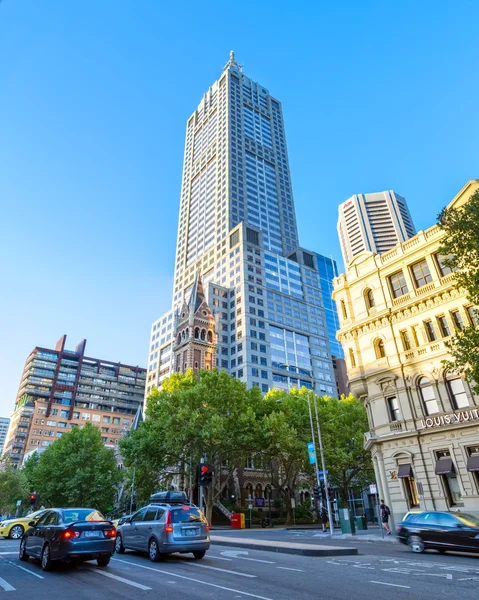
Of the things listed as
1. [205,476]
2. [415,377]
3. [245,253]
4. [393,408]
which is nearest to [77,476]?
[205,476]

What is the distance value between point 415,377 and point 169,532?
21012 millimetres

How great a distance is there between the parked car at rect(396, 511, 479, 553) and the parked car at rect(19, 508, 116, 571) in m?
12.4

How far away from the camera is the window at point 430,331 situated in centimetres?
2834

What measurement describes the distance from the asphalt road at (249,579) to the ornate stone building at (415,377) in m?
11.7

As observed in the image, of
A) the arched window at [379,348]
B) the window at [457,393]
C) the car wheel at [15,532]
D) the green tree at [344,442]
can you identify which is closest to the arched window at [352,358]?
the arched window at [379,348]

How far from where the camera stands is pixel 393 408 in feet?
95.5

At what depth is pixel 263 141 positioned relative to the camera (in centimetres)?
13775

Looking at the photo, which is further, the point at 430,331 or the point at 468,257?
the point at 430,331

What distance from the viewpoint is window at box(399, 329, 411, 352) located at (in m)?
29.6

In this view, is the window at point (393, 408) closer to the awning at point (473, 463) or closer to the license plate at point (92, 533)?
the awning at point (473, 463)

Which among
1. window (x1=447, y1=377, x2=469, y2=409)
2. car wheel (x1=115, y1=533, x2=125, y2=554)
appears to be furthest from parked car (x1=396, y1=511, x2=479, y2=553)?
car wheel (x1=115, y1=533, x2=125, y2=554)

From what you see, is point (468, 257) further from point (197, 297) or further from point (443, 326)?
point (197, 297)

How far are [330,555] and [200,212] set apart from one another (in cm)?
11857

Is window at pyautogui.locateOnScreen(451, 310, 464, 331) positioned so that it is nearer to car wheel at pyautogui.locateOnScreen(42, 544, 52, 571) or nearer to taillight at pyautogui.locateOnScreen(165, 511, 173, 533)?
taillight at pyautogui.locateOnScreen(165, 511, 173, 533)
